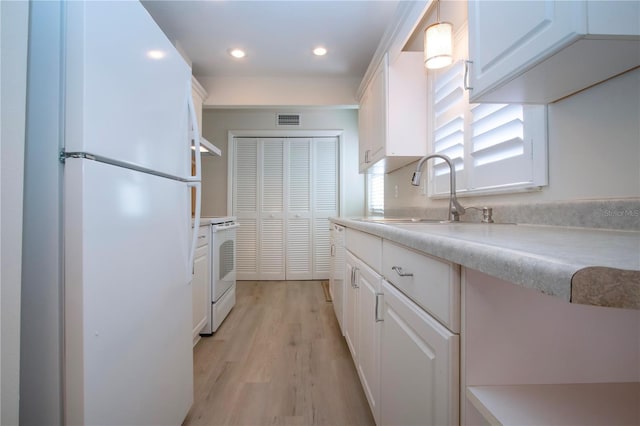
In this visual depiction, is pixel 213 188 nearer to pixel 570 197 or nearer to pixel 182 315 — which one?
pixel 182 315

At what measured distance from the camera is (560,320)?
57cm

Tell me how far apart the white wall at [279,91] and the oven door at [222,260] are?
1.54 metres

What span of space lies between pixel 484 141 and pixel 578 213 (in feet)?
1.99

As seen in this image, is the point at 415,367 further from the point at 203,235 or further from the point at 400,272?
the point at 203,235

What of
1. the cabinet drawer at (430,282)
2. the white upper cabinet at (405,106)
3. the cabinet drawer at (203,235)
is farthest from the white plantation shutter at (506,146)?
the cabinet drawer at (203,235)

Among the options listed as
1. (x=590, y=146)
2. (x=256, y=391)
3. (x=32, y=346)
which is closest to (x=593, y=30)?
(x=590, y=146)

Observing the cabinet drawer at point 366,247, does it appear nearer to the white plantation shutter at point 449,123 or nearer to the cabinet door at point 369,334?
the cabinet door at point 369,334

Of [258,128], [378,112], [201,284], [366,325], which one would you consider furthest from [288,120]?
[366,325]

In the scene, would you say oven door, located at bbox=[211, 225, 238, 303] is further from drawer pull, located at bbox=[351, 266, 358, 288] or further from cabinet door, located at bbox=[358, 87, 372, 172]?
cabinet door, located at bbox=[358, 87, 372, 172]

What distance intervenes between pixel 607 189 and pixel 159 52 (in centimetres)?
156

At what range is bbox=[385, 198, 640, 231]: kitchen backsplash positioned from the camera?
2.64 ft

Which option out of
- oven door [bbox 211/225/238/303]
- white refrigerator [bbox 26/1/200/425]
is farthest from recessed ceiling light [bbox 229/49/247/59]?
white refrigerator [bbox 26/1/200/425]

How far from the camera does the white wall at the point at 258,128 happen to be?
13.9ft

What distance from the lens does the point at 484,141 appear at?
1438 millimetres
